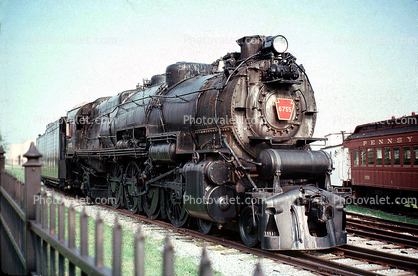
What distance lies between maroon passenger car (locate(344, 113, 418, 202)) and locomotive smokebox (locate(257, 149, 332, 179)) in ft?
20.2

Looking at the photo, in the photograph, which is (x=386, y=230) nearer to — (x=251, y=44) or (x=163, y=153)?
(x=251, y=44)

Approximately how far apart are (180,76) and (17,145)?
30.0 meters

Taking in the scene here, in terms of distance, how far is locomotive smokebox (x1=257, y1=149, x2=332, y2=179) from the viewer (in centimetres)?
683

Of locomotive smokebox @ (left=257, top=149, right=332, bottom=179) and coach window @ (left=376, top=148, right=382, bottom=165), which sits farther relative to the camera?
coach window @ (left=376, top=148, right=382, bottom=165)

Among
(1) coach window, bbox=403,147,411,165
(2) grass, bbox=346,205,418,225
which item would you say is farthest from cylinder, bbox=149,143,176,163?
(1) coach window, bbox=403,147,411,165

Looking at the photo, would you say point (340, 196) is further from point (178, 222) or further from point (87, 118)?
point (87, 118)

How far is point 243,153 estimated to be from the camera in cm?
750

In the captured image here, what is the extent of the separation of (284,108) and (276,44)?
1.37 meters

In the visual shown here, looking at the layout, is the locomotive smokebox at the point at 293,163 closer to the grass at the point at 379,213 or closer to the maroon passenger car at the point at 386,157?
the grass at the point at 379,213

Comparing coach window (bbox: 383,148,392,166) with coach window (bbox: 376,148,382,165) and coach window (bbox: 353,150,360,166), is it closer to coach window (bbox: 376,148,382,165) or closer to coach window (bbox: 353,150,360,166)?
coach window (bbox: 376,148,382,165)

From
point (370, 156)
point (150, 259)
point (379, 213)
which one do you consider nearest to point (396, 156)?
point (370, 156)

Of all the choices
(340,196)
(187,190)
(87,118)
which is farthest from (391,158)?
(87,118)

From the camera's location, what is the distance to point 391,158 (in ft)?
42.2

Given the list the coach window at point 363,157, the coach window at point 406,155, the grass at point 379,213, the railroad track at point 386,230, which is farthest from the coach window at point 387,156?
the railroad track at point 386,230
